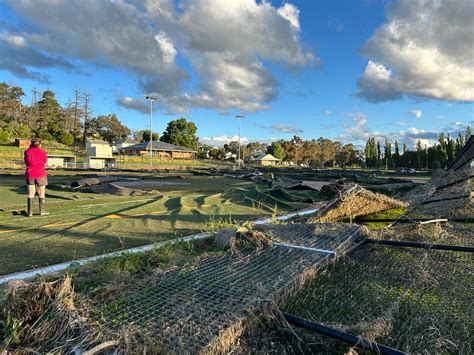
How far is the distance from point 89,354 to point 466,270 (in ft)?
10.3

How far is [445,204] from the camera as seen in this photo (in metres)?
6.34

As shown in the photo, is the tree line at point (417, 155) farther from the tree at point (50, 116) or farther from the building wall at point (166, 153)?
the tree at point (50, 116)

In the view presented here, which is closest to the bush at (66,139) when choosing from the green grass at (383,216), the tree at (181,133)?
the tree at (181,133)

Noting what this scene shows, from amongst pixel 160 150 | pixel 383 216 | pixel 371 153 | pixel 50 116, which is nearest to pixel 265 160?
pixel 371 153

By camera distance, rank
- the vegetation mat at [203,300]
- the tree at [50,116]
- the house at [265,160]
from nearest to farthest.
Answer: the vegetation mat at [203,300], the tree at [50,116], the house at [265,160]

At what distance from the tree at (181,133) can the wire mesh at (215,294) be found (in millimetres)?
70708

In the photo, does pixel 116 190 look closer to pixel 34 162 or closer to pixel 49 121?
pixel 34 162

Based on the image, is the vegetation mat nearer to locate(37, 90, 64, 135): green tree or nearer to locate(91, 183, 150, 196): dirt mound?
locate(91, 183, 150, 196): dirt mound

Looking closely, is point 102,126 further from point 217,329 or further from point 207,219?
point 217,329

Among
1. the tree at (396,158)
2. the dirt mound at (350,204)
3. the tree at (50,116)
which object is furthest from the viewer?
the tree at (396,158)

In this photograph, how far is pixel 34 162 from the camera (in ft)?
21.5

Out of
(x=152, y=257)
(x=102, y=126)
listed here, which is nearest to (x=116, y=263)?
(x=152, y=257)

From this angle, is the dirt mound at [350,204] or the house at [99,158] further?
the house at [99,158]

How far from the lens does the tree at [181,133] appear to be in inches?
2852
